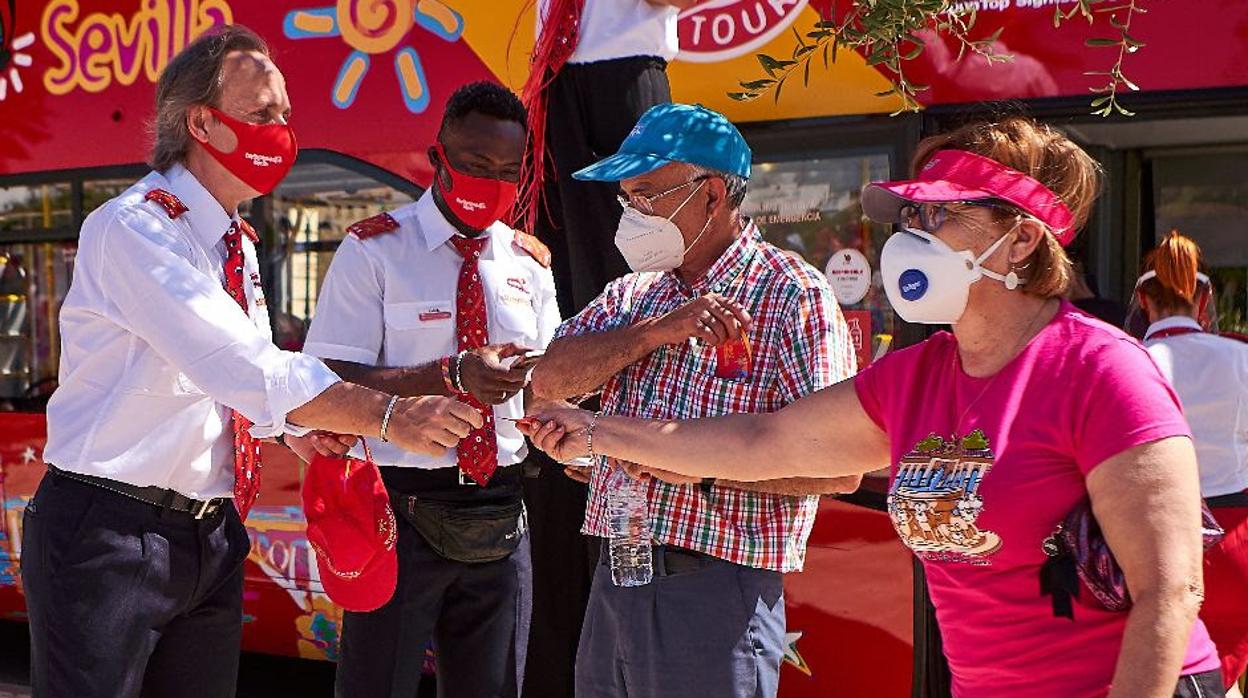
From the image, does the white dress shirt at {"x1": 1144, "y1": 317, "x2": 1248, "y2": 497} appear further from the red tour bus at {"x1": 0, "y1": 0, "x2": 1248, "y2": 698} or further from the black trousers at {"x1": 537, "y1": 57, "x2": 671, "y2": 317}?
the black trousers at {"x1": 537, "y1": 57, "x2": 671, "y2": 317}

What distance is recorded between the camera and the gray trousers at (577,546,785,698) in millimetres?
2629

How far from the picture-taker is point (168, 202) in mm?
2947

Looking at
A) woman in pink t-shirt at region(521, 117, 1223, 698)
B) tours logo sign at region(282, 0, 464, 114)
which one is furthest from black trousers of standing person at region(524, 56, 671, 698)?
tours logo sign at region(282, 0, 464, 114)

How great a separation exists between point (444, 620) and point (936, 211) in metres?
1.83

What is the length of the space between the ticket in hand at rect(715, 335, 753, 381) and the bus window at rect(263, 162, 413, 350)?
2.95 m

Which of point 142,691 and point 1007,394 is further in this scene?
point 142,691

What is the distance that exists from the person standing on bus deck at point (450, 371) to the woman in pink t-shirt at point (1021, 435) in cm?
124

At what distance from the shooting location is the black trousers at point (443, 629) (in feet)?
11.0

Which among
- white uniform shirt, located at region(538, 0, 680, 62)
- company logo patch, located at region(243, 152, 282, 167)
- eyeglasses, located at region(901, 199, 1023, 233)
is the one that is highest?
white uniform shirt, located at region(538, 0, 680, 62)

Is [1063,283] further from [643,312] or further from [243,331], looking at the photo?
[243,331]

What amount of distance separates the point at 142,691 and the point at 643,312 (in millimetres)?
1408

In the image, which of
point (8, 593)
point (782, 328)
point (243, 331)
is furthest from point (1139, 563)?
point (8, 593)

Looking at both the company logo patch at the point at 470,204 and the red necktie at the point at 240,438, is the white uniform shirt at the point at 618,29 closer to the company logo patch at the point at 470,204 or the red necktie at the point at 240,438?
the company logo patch at the point at 470,204

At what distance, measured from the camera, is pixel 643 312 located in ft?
9.57
